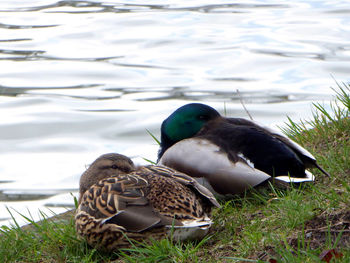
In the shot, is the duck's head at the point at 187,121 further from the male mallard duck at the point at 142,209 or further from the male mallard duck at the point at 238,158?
the male mallard duck at the point at 142,209

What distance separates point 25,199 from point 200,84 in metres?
4.72

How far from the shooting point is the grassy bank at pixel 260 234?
3.63m

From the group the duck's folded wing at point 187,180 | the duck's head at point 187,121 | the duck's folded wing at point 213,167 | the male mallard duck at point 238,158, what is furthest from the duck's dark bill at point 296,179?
the duck's head at point 187,121

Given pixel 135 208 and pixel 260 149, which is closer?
pixel 135 208

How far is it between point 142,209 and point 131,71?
882 centimetres

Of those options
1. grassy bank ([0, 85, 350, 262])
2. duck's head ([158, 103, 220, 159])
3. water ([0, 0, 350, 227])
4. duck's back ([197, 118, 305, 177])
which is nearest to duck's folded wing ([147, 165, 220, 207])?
grassy bank ([0, 85, 350, 262])

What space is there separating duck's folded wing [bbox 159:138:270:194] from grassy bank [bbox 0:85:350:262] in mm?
119

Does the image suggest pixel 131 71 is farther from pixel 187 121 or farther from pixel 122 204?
pixel 122 204

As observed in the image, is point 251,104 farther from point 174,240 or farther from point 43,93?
point 174,240

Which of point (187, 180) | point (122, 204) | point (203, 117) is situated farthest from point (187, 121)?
point (122, 204)

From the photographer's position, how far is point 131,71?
1278 cm

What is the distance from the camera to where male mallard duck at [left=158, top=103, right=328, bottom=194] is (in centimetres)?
476

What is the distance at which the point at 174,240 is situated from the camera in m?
4.10

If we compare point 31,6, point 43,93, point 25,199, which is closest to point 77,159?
point 25,199
